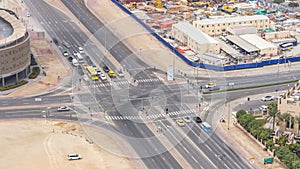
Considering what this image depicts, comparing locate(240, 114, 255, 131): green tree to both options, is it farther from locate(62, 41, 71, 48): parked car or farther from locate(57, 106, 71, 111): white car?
locate(62, 41, 71, 48): parked car

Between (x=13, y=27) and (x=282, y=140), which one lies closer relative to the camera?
(x=282, y=140)

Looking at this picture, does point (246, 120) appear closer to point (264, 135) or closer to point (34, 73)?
point (264, 135)

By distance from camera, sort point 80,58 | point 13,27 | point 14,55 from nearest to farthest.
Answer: point 14,55 → point 13,27 → point 80,58

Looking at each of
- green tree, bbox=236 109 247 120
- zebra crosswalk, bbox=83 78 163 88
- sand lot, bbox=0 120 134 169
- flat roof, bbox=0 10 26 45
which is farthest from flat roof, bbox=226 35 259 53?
sand lot, bbox=0 120 134 169

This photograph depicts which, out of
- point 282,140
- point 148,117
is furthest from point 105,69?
point 282,140

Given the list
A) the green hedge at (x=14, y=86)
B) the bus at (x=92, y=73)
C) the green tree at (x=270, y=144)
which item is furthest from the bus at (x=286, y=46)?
the green hedge at (x=14, y=86)

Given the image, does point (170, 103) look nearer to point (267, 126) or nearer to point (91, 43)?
point (267, 126)

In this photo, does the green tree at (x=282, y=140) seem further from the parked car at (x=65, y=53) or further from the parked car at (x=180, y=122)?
the parked car at (x=65, y=53)
